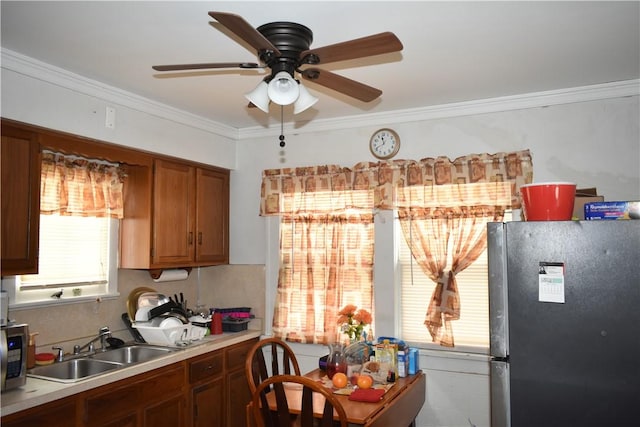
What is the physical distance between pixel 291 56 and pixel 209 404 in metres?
2.48

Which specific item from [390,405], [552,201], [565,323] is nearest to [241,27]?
[552,201]

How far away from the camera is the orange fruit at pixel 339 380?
2854 millimetres

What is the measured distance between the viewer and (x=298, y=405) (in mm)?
2678

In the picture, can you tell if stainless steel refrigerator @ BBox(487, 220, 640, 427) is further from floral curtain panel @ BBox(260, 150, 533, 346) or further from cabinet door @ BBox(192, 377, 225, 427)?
cabinet door @ BBox(192, 377, 225, 427)

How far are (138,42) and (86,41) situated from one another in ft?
0.80

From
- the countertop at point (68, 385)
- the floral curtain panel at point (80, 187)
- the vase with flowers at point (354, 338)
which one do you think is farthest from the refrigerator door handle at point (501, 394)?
the floral curtain panel at point (80, 187)

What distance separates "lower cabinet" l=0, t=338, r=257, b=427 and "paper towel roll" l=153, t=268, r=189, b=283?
0.72 m

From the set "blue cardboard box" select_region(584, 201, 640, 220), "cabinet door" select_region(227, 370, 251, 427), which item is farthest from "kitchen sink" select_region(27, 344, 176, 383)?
"blue cardboard box" select_region(584, 201, 640, 220)

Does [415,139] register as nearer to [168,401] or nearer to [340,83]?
[340,83]

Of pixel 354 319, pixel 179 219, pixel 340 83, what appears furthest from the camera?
pixel 179 219

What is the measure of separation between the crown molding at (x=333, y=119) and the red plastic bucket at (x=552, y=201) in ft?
4.94

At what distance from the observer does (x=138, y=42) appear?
2.44m

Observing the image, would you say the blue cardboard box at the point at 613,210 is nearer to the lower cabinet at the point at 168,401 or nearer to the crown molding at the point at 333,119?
the crown molding at the point at 333,119

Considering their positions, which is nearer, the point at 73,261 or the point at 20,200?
the point at 20,200
